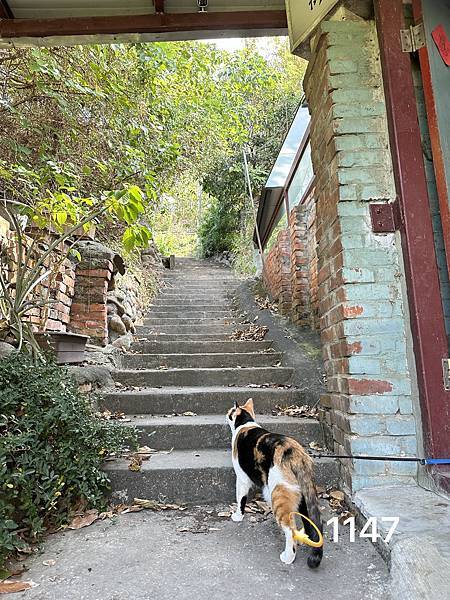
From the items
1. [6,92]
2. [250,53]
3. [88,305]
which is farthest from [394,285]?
[250,53]

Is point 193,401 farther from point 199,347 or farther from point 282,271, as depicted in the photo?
point 282,271

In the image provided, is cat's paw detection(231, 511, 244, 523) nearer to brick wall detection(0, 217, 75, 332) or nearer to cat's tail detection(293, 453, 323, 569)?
cat's tail detection(293, 453, 323, 569)

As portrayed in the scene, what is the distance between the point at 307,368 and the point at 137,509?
6.19 feet

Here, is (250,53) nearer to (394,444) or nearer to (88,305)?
(88,305)

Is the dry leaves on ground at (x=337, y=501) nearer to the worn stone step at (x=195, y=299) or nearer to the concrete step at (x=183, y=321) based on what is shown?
the concrete step at (x=183, y=321)

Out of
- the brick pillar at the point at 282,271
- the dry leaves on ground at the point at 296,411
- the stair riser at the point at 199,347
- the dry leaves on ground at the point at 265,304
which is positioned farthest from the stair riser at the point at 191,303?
the dry leaves on ground at the point at 296,411

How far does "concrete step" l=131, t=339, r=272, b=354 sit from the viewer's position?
14.9 ft

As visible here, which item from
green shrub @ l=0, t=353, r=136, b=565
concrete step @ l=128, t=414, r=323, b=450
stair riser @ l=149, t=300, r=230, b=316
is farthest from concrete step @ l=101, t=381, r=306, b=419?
stair riser @ l=149, t=300, r=230, b=316

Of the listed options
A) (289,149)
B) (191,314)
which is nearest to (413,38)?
(289,149)

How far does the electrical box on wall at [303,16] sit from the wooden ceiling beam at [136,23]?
1.10ft

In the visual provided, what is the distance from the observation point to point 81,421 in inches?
82.7

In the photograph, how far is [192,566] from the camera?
5.07 ft

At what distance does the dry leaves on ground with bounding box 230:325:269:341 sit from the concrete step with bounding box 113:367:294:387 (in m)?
1.31

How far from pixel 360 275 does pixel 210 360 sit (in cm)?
240
